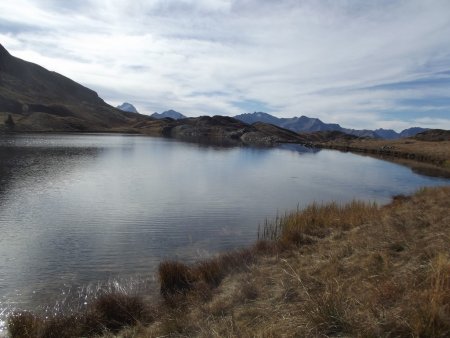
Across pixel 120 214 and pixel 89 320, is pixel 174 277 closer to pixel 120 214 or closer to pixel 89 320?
pixel 89 320

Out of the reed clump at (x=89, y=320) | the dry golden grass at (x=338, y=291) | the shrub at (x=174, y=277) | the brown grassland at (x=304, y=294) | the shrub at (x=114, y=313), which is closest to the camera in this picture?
the dry golden grass at (x=338, y=291)

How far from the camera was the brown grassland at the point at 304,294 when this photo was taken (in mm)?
6953

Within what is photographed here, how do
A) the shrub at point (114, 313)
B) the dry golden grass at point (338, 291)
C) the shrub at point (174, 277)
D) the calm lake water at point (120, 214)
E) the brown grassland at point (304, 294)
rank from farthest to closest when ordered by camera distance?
1. the calm lake water at point (120, 214)
2. the shrub at point (174, 277)
3. the shrub at point (114, 313)
4. the brown grassland at point (304, 294)
5. the dry golden grass at point (338, 291)

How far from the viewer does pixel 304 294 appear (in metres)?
9.05

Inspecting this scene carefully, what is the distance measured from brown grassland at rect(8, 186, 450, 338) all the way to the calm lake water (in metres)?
2.63

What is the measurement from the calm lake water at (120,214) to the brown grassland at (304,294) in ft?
8.62

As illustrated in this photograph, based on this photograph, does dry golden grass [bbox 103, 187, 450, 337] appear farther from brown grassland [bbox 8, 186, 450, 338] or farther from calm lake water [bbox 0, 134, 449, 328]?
calm lake water [bbox 0, 134, 449, 328]

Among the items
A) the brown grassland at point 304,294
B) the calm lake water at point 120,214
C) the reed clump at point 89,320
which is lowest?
the calm lake water at point 120,214

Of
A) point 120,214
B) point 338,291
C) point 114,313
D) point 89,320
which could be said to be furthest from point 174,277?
point 120,214

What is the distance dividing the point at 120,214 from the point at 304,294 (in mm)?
17001

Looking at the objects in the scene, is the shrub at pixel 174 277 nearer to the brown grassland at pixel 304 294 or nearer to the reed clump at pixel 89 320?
the brown grassland at pixel 304 294

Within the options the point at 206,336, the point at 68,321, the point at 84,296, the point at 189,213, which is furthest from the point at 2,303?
the point at 189,213

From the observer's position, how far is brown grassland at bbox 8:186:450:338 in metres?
6.95

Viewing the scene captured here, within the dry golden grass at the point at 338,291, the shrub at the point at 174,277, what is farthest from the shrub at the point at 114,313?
the shrub at the point at 174,277
